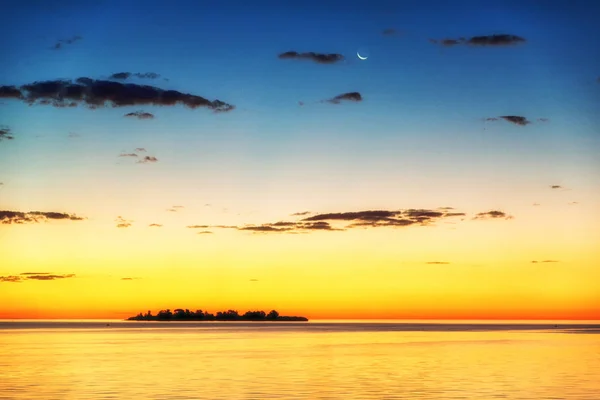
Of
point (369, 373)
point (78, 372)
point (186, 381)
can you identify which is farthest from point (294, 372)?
point (78, 372)

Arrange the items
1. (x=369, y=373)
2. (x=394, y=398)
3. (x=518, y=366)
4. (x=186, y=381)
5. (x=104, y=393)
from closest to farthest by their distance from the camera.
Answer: (x=394, y=398)
(x=104, y=393)
(x=186, y=381)
(x=369, y=373)
(x=518, y=366)

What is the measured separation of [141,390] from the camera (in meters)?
57.9

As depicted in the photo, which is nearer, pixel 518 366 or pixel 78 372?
pixel 78 372

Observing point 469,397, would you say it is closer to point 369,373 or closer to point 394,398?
point 394,398

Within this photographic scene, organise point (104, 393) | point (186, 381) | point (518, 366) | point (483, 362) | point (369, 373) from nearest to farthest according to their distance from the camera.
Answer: point (104, 393) → point (186, 381) → point (369, 373) → point (518, 366) → point (483, 362)

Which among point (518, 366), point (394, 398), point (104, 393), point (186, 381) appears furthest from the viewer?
point (518, 366)

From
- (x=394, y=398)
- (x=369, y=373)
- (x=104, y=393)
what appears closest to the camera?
(x=394, y=398)

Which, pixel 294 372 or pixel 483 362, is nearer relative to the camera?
pixel 294 372

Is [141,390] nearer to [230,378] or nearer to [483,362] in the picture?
[230,378]

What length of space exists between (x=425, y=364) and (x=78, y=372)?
108 feet

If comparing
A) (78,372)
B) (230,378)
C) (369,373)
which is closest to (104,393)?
(230,378)

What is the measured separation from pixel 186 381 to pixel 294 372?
508 inches

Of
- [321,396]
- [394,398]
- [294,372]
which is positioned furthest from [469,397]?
[294,372]

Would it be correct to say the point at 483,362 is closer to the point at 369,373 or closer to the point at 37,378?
the point at 369,373
